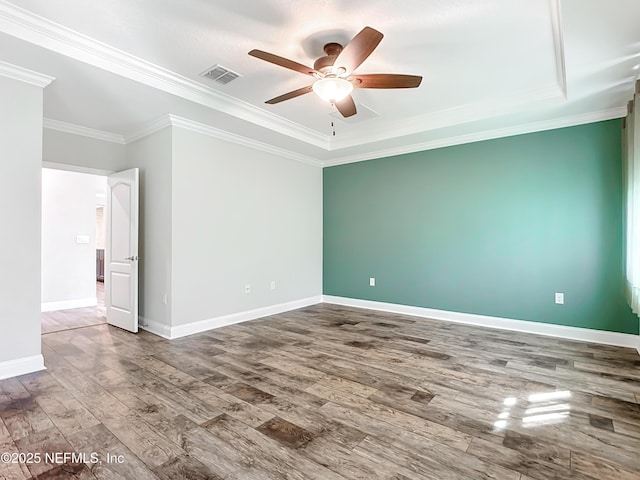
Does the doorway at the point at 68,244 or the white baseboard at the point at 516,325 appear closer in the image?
the white baseboard at the point at 516,325

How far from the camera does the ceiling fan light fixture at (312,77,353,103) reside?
2648mm

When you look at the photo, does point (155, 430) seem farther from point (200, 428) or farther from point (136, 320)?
point (136, 320)

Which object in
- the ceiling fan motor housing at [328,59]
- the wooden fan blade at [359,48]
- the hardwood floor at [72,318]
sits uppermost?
the ceiling fan motor housing at [328,59]

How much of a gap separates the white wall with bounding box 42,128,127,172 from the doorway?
4.23 feet

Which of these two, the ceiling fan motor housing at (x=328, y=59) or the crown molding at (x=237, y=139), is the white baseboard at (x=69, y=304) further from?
A: the ceiling fan motor housing at (x=328, y=59)

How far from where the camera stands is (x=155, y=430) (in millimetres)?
2031

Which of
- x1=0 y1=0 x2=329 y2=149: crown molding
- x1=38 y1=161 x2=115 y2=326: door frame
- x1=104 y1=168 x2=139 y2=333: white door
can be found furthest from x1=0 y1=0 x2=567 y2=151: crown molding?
x1=38 y1=161 x2=115 y2=326: door frame

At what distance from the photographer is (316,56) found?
291 centimetres

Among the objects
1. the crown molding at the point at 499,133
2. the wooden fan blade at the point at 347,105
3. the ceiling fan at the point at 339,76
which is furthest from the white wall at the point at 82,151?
the crown molding at the point at 499,133

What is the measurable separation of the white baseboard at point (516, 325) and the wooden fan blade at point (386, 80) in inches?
132

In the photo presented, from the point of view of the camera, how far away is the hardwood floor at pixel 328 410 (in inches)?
68.1

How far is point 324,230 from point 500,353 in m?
A: 3.60

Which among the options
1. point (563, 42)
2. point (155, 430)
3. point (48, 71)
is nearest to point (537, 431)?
point (155, 430)

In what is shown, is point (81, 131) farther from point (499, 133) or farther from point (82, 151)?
point (499, 133)
